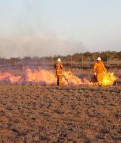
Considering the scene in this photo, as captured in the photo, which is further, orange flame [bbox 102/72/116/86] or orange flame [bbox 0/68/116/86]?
orange flame [bbox 0/68/116/86]

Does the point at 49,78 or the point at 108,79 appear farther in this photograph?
the point at 49,78

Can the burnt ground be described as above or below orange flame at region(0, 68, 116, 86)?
below

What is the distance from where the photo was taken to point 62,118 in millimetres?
13148

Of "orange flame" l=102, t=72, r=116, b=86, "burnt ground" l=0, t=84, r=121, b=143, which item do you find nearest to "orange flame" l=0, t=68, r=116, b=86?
"orange flame" l=102, t=72, r=116, b=86

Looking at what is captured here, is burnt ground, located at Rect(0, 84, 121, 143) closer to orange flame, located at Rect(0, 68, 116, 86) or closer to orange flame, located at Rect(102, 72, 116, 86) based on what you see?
orange flame, located at Rect(102, 72, 116, 86)

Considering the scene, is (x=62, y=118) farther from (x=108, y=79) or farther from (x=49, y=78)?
(x=49, y=78)

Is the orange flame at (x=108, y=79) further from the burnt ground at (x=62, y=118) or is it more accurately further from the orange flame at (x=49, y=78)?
the burnt ground at (x=62, y=118)

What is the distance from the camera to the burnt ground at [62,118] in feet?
34.5

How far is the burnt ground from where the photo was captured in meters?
10.5

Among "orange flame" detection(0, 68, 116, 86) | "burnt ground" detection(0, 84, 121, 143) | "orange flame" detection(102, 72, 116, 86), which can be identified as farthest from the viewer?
"orange flame" detection(0, 68, 116, 86)

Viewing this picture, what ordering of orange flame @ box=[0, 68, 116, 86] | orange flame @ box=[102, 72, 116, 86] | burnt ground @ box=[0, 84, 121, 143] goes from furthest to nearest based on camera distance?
orange flame @ box=[0, 68, 116, 86] → orange flame @ box=[102, 72, 116, 86] → burnt ground @ box=[0, 84, 121, 143]

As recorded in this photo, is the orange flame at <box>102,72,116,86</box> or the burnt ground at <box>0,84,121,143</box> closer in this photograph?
the burnt ground at <box>0,84,121,143</box>

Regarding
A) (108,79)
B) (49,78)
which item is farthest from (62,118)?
(49,78)

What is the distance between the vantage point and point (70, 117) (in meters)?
13.3
